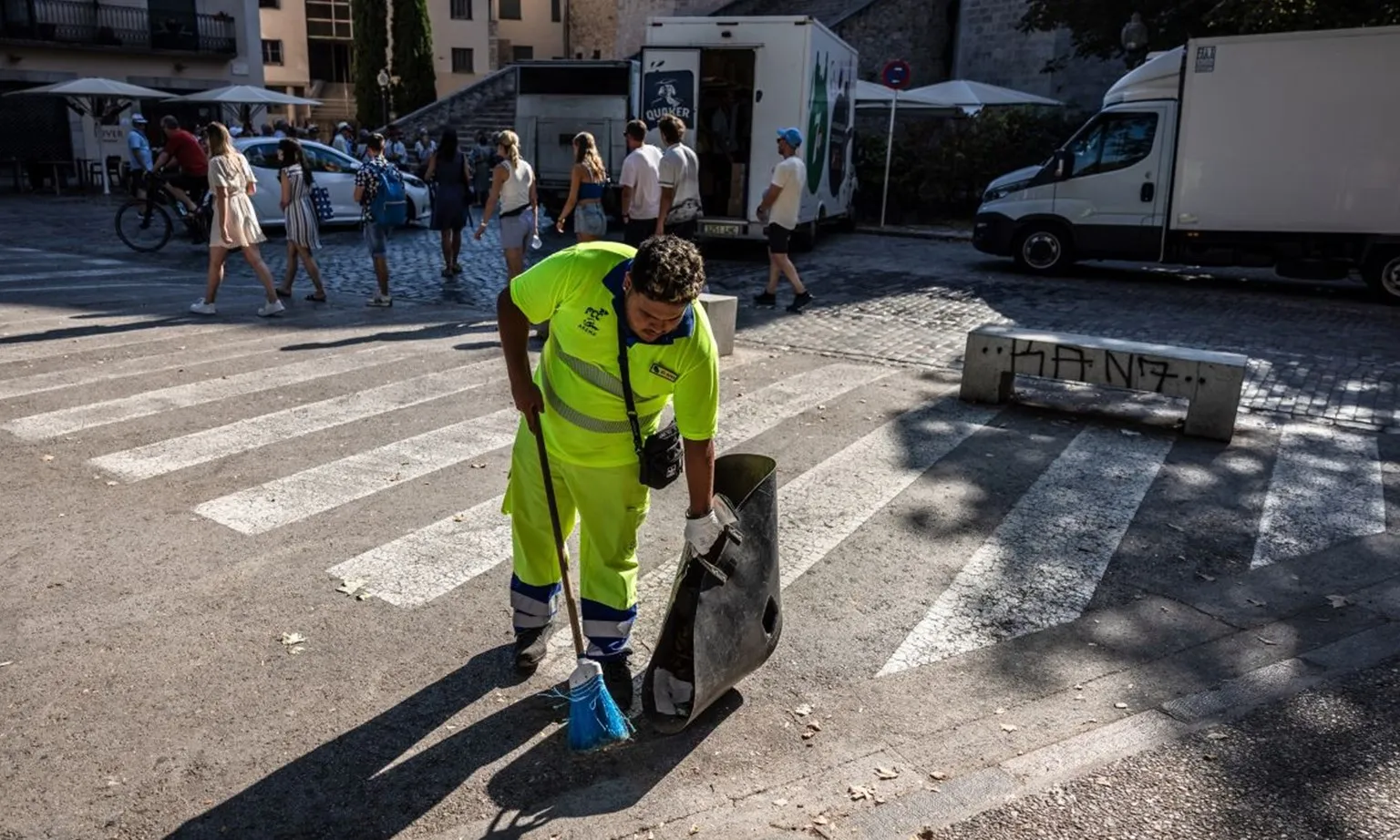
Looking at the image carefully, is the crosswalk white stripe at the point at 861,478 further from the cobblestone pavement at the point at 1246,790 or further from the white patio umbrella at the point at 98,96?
the white patio umbrella at the point at 98,96

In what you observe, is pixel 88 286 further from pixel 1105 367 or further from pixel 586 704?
pixel 586 704

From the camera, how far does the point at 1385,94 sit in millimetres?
12789

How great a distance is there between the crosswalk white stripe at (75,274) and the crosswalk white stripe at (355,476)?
7895mm

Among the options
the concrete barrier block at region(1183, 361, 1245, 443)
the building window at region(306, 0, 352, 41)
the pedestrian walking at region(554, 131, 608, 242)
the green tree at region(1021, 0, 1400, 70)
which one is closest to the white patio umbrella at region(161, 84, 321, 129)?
the green tree at region(1021, 0, 1400, 70)

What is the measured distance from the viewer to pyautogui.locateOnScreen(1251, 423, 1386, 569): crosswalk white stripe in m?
5.53

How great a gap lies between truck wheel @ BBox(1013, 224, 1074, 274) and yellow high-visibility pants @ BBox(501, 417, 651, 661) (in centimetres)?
1249

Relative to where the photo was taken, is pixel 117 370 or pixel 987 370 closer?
pixel 987 370

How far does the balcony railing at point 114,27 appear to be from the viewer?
31.6m

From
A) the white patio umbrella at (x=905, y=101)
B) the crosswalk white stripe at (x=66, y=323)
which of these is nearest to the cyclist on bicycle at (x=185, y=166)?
the crosswalk white stripe at (x=66, y=323)

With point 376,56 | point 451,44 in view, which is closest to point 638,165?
point 376,56

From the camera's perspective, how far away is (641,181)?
36.6ft

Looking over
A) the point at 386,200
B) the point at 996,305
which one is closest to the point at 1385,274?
the point at 996,305

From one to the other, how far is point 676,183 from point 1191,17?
1319 centimetres

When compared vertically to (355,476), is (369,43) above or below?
above
